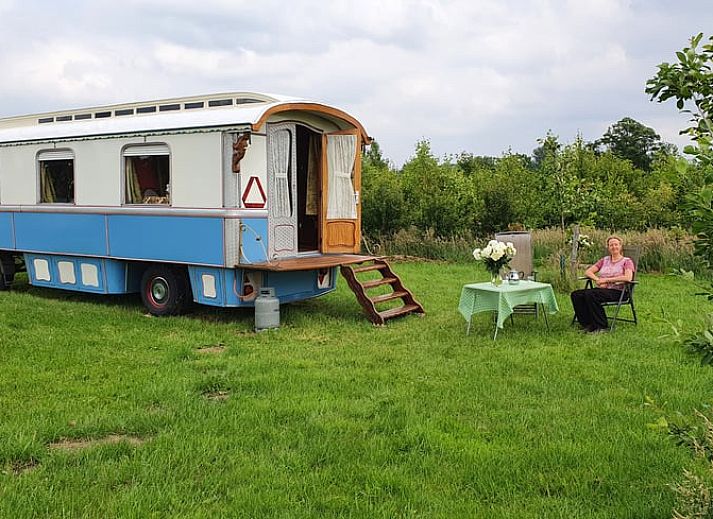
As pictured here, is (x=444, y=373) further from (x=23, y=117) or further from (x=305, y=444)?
(x=23, y=117)

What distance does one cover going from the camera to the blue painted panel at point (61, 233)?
9.57 metres

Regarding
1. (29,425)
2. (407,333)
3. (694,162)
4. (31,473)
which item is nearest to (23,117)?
(407,333)

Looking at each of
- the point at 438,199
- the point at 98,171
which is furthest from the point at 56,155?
the point at 438,199

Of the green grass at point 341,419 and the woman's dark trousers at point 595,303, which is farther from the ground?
the woman's dark trousers at point 595,303

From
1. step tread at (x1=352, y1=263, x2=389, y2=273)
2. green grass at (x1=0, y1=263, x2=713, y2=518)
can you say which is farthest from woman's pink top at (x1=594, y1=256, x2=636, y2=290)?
step tread at (x1=352, y1=263, x2=389, y2=273)

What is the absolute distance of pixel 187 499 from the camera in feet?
12.3

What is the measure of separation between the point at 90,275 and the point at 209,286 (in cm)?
221

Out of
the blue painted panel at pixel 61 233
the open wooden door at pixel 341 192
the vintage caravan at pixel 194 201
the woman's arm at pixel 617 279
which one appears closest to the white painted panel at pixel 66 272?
the vintage caravan at pixel 194 201

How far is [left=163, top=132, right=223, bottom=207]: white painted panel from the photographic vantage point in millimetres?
8312

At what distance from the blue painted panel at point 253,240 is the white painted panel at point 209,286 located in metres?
0.52

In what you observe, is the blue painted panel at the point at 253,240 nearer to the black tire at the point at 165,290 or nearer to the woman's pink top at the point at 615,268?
the black tire at the point at 165,290

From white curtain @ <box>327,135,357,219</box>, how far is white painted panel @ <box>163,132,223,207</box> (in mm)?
1809

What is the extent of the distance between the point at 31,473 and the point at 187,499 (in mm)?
975

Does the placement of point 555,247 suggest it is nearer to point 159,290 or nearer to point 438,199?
point 438,199
